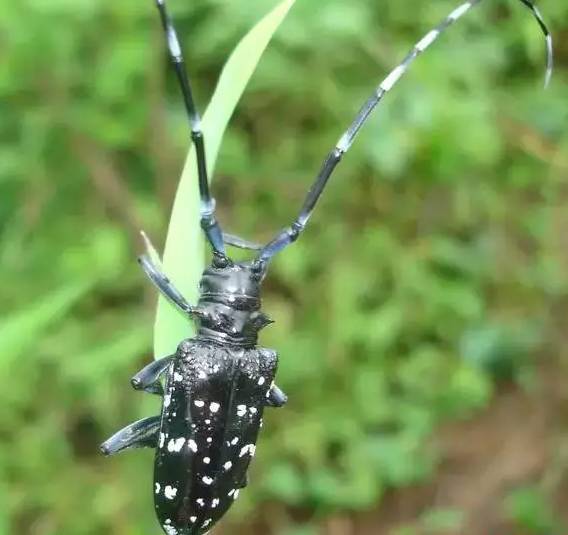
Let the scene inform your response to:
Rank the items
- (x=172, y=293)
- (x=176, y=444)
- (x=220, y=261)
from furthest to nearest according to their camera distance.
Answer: (x=220, y=261) → (x=176, y=444) → (x=172, y=293)

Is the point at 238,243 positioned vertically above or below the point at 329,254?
below

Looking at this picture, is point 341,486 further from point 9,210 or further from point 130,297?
point 9,210

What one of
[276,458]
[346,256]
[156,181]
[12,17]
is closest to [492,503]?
[276,458]

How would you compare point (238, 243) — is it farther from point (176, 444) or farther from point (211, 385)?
point (176, 444)

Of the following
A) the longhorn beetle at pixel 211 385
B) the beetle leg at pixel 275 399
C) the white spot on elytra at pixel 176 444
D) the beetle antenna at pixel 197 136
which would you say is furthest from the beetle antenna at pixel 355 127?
the white spot on elytra at pixel 176 444

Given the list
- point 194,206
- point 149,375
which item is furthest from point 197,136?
point 149,375

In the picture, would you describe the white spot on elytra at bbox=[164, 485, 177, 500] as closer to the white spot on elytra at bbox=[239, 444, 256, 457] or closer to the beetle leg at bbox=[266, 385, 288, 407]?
the white spot on elytra at bbox=[239, 444, 256, 457]

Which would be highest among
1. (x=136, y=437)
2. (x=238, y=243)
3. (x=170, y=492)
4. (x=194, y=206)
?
(x=238, y=243)

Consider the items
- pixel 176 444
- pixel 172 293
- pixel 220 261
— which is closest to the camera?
pixel 172 293
